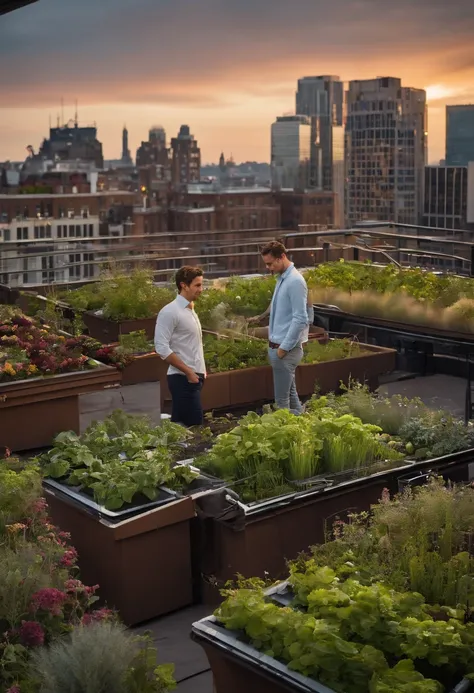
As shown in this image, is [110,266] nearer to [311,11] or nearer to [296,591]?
[296,591]

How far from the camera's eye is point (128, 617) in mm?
4348

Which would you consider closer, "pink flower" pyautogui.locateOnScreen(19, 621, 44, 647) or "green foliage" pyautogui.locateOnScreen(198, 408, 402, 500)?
"pink flower" pyautogui.locateOnScreen(19, 621, 44, 647)

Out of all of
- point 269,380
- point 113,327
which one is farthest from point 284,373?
point 113,327

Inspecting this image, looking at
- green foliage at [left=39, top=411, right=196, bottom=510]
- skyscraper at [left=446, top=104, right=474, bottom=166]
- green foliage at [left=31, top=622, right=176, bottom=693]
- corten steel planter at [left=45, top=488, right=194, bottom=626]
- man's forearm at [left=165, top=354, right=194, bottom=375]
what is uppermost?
skyscraper at [left=446, top=104, right=474, bottom=166]

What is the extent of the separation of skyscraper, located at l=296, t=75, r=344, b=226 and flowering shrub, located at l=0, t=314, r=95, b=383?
1846 cm

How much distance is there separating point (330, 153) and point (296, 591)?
79.7 ft

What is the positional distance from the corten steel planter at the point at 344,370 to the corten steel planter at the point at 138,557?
3.37 m

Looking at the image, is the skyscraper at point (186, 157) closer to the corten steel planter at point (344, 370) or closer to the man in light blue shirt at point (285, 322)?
the corten steel planter at point (344, 370)

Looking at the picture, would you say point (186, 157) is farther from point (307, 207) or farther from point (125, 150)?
point (307, 207)

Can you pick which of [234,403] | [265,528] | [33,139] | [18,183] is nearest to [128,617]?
[265,528]

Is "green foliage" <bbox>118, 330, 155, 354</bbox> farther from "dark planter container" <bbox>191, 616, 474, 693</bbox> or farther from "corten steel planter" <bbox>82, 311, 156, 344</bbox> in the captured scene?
"dark planter container" <bbox>191, 616, 474, 693</bbox>

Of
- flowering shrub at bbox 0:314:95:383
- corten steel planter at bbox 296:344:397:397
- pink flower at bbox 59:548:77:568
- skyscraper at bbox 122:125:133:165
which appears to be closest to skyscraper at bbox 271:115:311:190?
skyscraper at bbox 122:125:133:165

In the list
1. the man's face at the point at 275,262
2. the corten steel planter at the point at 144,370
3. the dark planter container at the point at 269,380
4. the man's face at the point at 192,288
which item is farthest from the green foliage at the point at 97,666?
the corten steel planter at the point at 144,370

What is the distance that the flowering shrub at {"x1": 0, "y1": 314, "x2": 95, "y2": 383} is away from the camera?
19.6 feet
